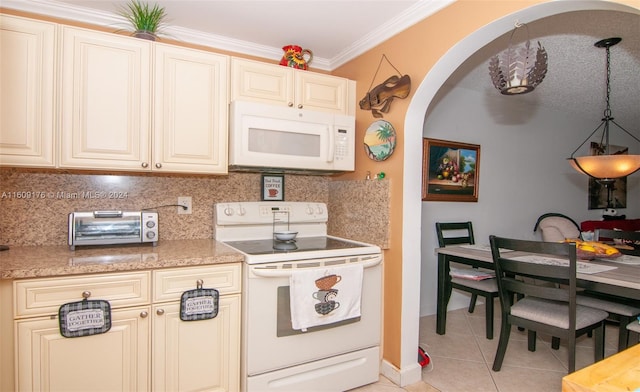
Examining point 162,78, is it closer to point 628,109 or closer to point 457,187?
point 457,187

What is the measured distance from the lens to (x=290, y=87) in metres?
2.38

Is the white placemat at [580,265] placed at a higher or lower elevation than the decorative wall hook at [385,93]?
lower

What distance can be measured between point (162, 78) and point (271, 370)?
66.6 inches

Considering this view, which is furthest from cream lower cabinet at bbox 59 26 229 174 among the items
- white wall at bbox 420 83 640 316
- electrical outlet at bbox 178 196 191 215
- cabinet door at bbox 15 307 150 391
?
white wall at bbox 420 83 640 316

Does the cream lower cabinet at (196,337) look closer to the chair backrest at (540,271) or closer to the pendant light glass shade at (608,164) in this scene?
the chair backrest at (540,271)

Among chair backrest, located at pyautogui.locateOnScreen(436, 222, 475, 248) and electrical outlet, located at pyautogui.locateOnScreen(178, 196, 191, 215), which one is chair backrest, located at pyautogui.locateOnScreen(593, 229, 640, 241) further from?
electrical outlet, located at pyautogui.locateOnScreen(178, 196, 191, 215)

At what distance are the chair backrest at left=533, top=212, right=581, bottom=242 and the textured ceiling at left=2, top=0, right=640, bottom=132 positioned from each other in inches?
68.5

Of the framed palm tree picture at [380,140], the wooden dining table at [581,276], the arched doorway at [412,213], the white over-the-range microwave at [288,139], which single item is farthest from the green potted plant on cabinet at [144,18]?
the wooden dining table at [581,276]

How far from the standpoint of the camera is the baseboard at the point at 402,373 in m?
2.20

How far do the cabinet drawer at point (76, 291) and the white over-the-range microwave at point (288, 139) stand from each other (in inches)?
34.3

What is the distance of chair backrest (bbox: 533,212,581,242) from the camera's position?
4148 mm

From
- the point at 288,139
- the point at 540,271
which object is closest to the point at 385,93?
the point at 288,139

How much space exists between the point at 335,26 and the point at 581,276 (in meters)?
2.11

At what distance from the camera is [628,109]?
4.41 metres
